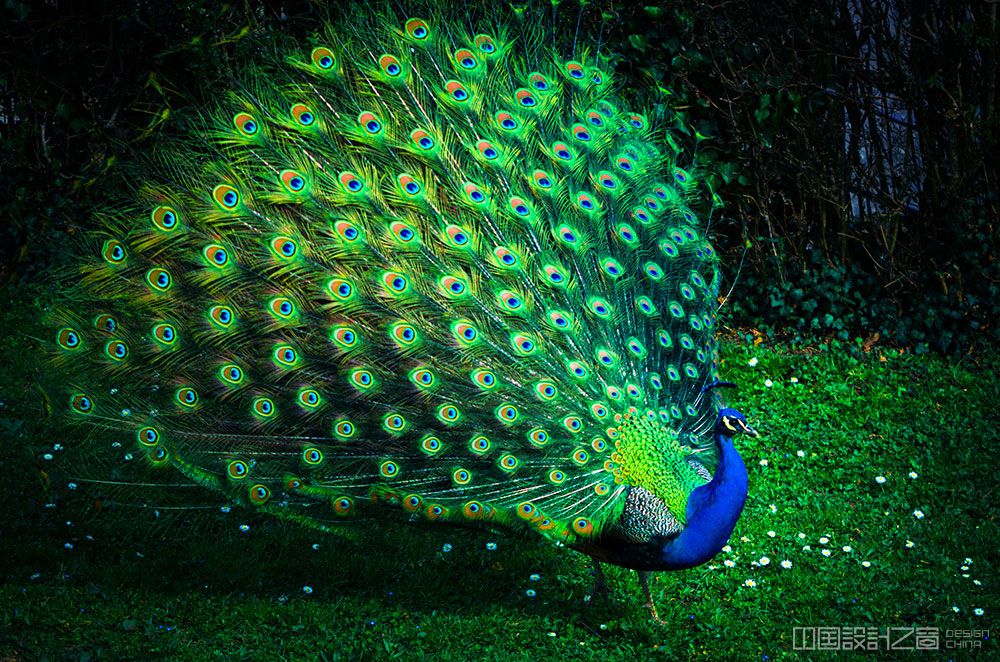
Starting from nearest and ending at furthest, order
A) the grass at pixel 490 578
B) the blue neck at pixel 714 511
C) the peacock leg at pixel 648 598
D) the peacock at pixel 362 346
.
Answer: the blue neck at pixel 714 511, the peacock at pixel 362 346, the grass at pixel 490 578, the peacock leg at pixel 648 598

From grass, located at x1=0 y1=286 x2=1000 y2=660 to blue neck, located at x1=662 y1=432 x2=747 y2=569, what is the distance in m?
0.62

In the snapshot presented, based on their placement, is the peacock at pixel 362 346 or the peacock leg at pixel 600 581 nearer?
the peacock at pixel 362 346

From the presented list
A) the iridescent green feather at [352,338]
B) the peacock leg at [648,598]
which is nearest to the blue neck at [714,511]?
the iridescent green feather at [352,338]

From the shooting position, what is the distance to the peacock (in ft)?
14.6

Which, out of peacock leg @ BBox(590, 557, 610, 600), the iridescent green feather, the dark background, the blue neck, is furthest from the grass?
the dark background

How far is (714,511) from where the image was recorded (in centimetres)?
434

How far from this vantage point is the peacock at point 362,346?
4.46 m

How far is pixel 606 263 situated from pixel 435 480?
1287 mm

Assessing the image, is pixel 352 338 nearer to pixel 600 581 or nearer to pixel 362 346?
pixel 362 346

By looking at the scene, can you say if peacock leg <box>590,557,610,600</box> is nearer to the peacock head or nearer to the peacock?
the peacock

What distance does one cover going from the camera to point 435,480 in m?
4.54

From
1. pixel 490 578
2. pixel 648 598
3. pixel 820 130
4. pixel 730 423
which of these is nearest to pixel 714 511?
pixel 730 423

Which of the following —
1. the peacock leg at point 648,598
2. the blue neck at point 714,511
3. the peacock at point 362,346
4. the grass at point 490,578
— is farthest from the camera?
the peacock leg at point 648,598

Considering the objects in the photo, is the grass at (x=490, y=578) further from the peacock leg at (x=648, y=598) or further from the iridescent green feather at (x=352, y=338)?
the iridescent green feather at (x=352, y=338)
